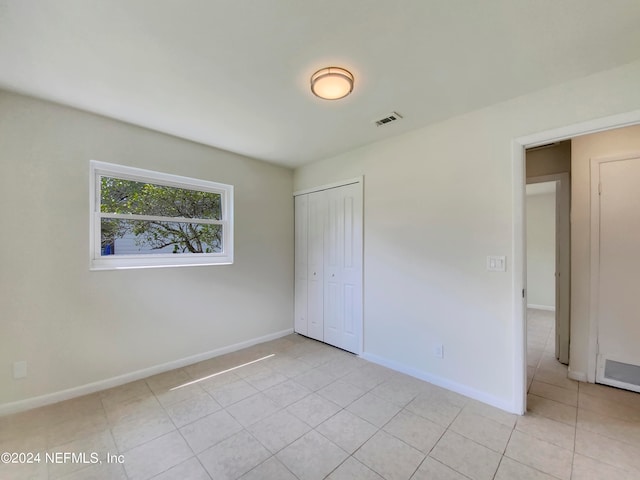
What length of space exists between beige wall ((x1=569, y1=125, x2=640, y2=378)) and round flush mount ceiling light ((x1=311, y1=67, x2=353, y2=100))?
246 cm

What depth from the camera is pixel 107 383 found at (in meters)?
2.44

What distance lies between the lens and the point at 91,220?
7.91 feet

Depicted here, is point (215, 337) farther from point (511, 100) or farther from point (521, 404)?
point (511, 100)

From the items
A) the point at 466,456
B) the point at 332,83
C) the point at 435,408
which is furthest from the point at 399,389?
the point at 332,83

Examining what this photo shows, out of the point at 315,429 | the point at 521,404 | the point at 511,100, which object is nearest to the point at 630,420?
the point at 521,404

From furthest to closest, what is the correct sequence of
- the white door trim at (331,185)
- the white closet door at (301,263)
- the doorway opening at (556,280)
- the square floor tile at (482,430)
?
the white closet door at (301,263)
the white door trim at (331,185)
the doorway opening at (556,280)
the square floor tile at (482,430)

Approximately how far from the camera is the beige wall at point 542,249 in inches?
214

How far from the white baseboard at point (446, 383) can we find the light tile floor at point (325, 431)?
73 millimetres

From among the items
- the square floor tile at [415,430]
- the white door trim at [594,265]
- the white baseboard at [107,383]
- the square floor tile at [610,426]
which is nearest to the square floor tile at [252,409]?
the square floor tile at [415,430]

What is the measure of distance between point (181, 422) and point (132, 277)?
1.44 metres

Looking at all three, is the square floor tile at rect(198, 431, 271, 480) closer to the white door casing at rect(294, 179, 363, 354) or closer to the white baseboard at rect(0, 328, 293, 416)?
the white baseboard at rect(0, 328, 293, 416)

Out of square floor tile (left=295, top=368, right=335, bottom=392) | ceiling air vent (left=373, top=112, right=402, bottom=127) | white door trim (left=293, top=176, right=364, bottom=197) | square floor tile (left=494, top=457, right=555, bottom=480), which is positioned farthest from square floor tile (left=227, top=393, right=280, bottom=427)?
ceiling air vent (left=373, top=112, right=402, bottom=127)

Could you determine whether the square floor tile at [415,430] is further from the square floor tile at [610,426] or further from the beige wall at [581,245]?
the beige wall at [581,245]

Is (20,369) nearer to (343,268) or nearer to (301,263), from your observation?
(301,263)
